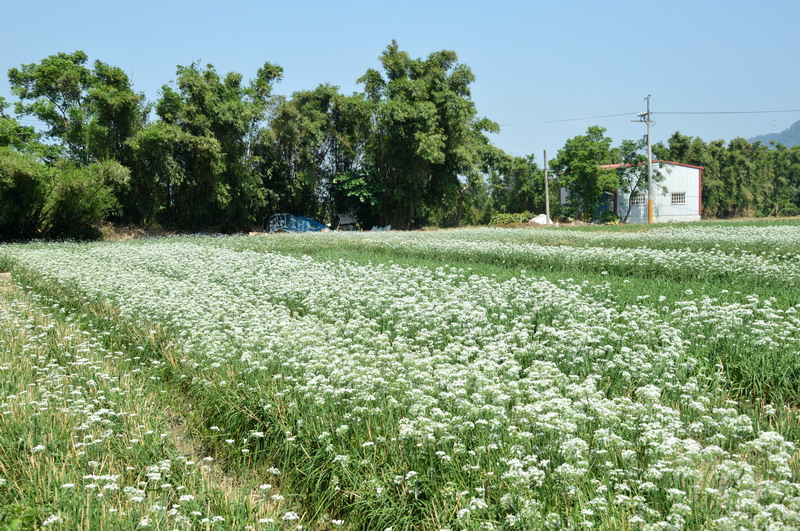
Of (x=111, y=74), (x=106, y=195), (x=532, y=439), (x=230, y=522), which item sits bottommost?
(x=230, y=522)

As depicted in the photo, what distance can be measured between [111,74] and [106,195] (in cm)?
787

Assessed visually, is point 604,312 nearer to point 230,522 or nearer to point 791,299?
point 791,299

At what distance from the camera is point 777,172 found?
278 feet

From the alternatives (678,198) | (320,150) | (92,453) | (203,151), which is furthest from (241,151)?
(678,198)

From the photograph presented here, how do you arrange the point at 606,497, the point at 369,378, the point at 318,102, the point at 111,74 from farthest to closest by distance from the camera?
1. the point at 318,102
2. the point at 111,74
3. the point at 369,378
4. the point at 606,497

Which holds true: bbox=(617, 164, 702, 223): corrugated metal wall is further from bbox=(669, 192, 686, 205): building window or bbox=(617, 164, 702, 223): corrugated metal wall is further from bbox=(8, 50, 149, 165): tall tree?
bbox=(8, 50, 149, 165): tall tree

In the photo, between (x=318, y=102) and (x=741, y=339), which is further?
(x=318, y=102)

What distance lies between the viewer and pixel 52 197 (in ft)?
99.7

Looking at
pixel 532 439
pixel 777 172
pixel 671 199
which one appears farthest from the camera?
pixel 777 172

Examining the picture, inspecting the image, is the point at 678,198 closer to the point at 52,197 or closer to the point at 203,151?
the point at 203,151

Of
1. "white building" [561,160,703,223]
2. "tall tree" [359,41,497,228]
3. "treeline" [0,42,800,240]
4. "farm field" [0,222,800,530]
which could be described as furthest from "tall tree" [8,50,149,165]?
"white building" [561,160,703,223]

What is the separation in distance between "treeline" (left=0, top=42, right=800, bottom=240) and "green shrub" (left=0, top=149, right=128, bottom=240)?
7cm

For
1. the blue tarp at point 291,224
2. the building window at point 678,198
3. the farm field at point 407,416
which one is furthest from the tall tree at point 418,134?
the farm field at point 407,416

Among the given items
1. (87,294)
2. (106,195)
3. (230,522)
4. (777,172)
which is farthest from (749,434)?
(777,172)
